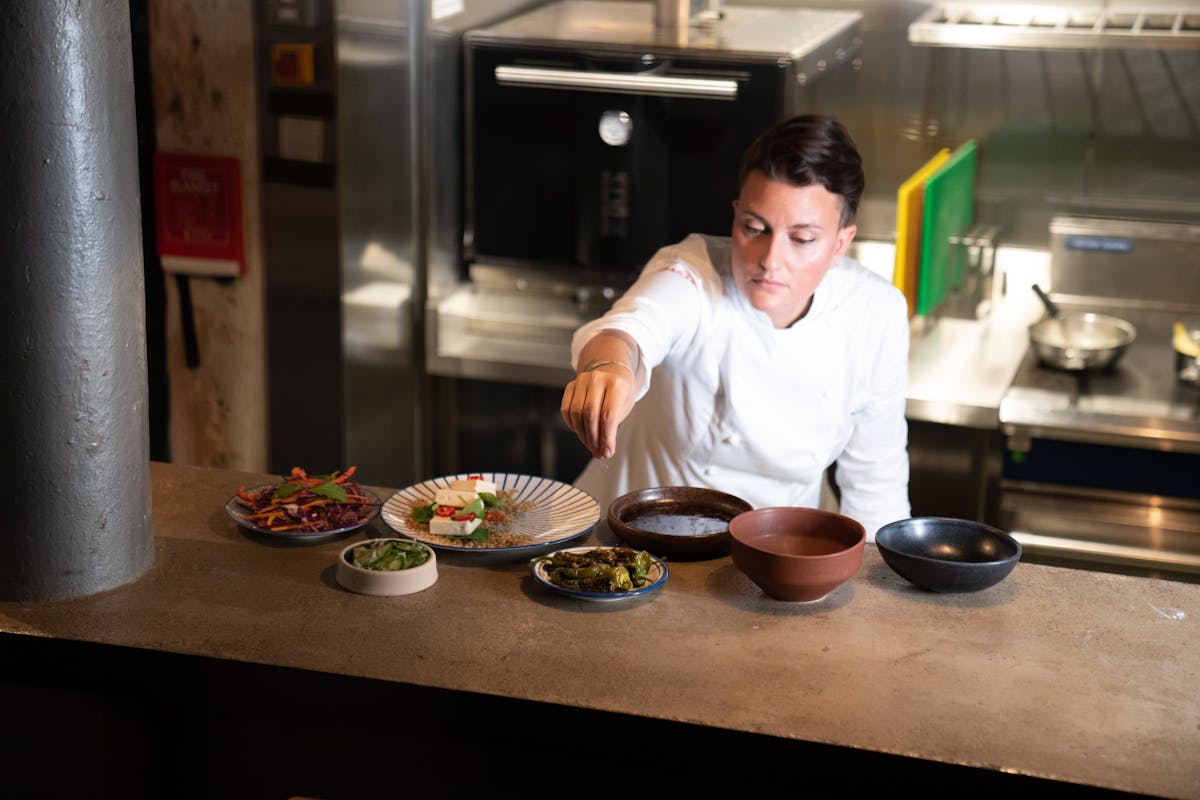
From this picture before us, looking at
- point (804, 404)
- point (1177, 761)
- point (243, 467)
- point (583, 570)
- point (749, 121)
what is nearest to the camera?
point (1177, 761)

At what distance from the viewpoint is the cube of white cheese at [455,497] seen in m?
2.45

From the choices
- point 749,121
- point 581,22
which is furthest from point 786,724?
point 581,22

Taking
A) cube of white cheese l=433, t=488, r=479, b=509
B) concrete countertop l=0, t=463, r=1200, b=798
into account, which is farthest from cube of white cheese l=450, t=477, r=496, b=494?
concrete countertop l=0, t=463, r=1200, b=798

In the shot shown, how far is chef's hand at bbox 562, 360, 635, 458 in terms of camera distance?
2297mm

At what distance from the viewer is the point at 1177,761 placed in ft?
Result: 6.07

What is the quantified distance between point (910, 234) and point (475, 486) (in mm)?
1666

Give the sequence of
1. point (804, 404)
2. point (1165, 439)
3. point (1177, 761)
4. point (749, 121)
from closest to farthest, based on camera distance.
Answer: point (1177, 761) < point (804, 404) < point (1165, 439) < point (749, 121)

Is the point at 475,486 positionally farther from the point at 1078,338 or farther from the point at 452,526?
the point at 1078,338

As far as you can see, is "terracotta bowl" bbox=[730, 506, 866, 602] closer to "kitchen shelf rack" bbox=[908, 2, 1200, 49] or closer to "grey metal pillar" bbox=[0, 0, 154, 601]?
"grey metal pillar" bbox=[0, 0, 154, 601]

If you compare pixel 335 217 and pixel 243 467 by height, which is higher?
pixel 335 217

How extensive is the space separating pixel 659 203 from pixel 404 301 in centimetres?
81

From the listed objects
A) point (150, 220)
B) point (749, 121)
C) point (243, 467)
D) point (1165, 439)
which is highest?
point (749, 121)

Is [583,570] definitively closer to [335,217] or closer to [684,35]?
[335,217]

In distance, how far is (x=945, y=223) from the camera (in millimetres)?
3982
